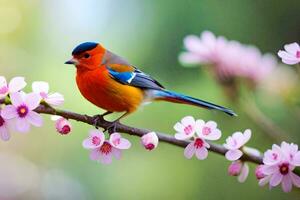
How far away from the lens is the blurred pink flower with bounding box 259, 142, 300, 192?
2.46ft

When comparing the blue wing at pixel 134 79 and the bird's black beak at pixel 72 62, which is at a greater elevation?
the bird's black beak at pixel 72 62

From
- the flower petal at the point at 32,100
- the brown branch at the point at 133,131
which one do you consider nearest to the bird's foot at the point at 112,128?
the brown branch at the point at 133,131

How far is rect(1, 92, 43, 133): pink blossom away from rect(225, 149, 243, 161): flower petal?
0.23m

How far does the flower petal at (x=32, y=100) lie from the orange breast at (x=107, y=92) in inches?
6.4

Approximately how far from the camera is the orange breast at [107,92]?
3.02 ft

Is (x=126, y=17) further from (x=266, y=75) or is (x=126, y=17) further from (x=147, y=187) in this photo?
(x=266, y=75)

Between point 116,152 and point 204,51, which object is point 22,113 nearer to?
point 116,152

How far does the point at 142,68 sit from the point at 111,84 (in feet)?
2.87

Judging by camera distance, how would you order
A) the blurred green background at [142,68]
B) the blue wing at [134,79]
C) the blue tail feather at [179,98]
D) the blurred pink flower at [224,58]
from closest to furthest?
the blue tail feather at [179,98]
the blue wing at [134,79]
the blurred pink flower at [224,58]
the blurred green background at [142,68]

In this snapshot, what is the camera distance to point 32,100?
0.75 meters

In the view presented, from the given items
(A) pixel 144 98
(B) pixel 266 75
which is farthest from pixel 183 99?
(B) pixel 266 75

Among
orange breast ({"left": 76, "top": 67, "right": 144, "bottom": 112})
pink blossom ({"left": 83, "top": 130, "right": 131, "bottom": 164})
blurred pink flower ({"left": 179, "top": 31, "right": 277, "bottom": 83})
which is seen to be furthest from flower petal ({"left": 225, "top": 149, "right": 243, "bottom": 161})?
blurred pink flower ({"left": 179, "top": 31, "right": 277, "bottom": 83})

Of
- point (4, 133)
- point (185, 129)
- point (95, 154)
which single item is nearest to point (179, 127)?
point (185, 129)

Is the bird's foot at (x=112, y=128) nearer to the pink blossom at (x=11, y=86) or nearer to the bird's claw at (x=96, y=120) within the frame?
the bird's claw at (x=96, y=120)
